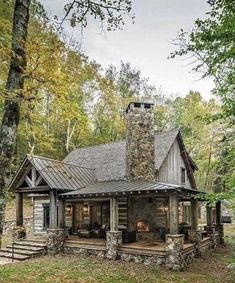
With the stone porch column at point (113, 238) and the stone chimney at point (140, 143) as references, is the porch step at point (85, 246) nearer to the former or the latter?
the stone porch column at point (113, 238)

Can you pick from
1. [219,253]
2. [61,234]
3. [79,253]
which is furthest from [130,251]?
[219,253]

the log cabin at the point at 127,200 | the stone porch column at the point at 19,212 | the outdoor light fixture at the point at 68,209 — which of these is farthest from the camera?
the outdoor light fixture at the point at 68,209

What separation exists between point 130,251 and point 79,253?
2.90 meters

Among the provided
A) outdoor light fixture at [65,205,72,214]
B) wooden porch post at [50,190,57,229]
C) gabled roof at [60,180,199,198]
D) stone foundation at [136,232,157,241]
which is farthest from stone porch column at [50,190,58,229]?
outdoor light fixture at [65,205,72,214]

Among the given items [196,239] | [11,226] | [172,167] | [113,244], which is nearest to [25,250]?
[113,244]

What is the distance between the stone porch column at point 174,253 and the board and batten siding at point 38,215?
1074 cm

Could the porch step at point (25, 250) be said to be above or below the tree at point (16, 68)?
below

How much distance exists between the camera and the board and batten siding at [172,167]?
768 inches

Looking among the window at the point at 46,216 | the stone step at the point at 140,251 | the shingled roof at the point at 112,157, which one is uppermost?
the shingled roof at the point at 112,157

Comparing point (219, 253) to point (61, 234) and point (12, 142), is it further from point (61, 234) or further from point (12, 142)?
point (12, 142)

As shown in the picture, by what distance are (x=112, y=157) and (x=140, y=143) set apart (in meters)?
4.27

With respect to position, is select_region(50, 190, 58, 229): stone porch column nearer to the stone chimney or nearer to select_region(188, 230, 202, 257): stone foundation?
the stone chimney

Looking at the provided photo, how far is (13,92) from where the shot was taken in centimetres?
606

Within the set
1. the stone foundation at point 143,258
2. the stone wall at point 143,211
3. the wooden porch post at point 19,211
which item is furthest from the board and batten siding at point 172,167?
the wooden porch post at point 19,211
